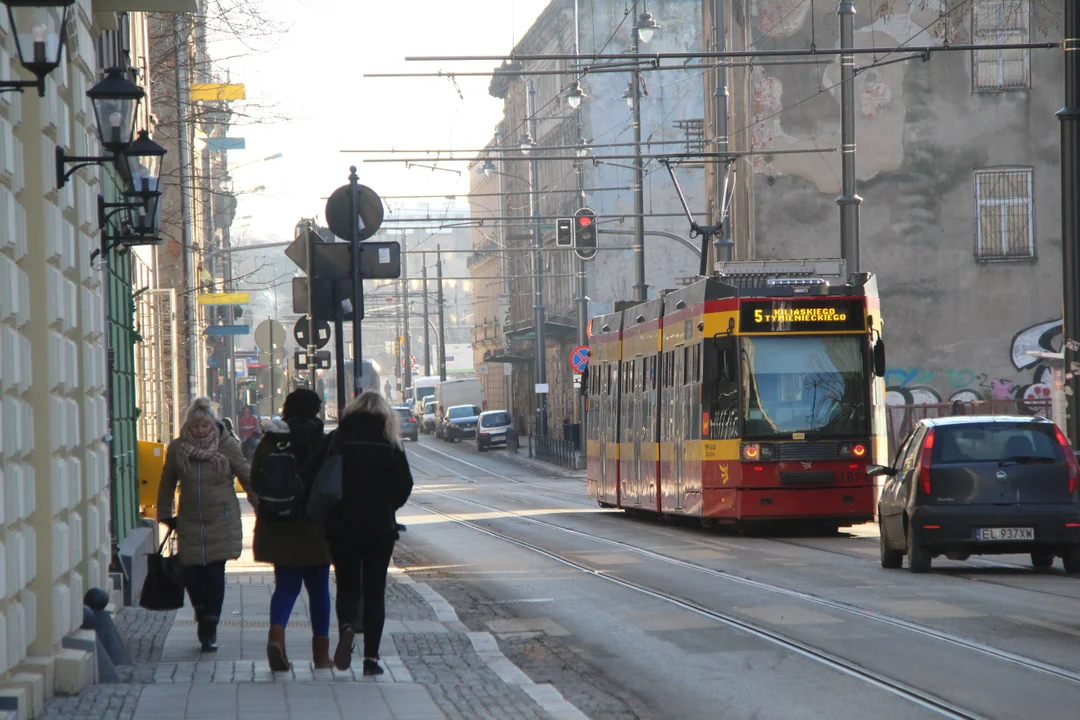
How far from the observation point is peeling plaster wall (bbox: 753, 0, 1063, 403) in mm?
39781

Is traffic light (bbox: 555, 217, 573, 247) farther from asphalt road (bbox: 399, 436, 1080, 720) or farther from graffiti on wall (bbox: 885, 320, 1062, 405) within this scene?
asphalt road (bbox: 399, 436, 1080, 720)

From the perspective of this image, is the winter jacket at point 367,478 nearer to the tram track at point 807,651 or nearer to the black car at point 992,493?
the tram track at point 807,651

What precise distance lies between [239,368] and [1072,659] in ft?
276

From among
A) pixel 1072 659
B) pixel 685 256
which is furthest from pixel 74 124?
pixel 685 256

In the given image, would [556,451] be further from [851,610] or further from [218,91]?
[851,610]

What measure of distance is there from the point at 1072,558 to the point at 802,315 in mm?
6138

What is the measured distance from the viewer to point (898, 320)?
3984cm

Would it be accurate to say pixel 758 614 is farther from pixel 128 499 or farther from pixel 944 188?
pixel 944 188

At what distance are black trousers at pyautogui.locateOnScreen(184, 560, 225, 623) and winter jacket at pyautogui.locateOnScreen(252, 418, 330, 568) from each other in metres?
1.06

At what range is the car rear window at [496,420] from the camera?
69.1m

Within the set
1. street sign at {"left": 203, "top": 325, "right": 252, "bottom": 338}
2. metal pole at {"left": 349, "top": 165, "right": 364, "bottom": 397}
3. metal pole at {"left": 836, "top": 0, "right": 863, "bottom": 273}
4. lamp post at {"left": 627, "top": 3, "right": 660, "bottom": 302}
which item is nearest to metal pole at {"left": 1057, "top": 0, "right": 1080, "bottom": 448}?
metal pole at {"left": 836, "top": 0, "right": 863, "bottom": 273}

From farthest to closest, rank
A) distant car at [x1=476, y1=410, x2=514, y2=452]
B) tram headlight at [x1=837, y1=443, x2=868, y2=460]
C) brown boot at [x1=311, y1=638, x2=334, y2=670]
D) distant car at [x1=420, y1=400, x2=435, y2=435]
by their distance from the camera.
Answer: distant car at [x1=420, y1=400, x2=435, y2=435] → distant car at [x1=476, y1=410, x2=514, y2=452] → tram headlight at [x1=837, y1=443, x2=868, y2=460] → brown boot at [x1=311, y1=638, x2=334, y2=670]

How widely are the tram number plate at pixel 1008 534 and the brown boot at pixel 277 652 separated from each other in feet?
24.8

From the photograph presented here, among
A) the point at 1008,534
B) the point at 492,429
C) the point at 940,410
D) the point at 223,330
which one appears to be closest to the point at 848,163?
the point at 1008,534
